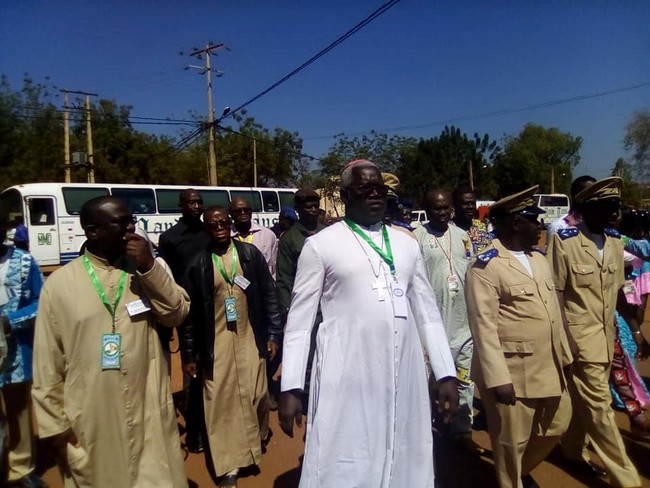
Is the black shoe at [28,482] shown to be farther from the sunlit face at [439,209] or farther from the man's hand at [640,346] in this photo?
the man's hand at [640,346]

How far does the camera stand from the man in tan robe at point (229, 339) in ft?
13.0

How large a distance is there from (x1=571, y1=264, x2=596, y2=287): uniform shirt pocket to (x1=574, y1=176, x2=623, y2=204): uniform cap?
469 millimetres

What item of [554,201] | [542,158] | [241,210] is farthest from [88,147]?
[542,158]

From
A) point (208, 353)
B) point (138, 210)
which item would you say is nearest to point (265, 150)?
point (138, 210)

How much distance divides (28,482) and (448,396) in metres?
3.12

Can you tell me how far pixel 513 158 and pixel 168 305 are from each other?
6691 centimetres

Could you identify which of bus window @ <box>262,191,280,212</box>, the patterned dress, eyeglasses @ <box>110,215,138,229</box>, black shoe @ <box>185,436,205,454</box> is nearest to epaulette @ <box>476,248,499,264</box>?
eyeglasses @ <box>110,215,138,229</box>

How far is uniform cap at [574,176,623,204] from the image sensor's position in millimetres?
3670

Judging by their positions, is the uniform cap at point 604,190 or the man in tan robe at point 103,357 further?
the uniform cap at point 604,190

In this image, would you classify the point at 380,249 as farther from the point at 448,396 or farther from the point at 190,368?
the point at 190,368

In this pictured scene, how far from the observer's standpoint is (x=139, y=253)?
108 inches

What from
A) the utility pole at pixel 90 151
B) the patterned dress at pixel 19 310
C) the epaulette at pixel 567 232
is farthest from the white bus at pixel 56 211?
the epaulette at pixel 567 232

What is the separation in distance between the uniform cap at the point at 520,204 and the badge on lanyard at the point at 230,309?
79.6 inches

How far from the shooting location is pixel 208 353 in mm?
3932
